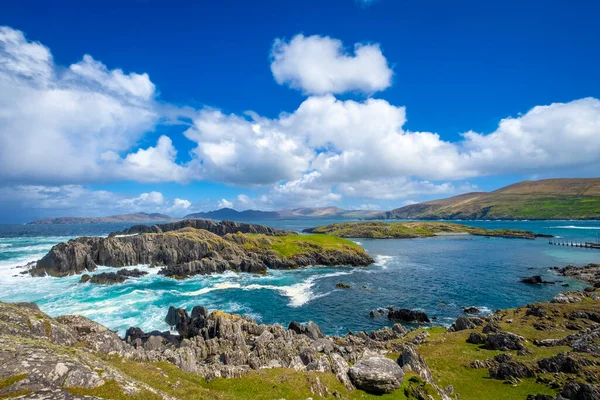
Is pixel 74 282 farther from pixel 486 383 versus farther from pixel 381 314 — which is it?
pixel 486 383

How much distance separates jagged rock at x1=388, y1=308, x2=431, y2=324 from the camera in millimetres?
57025

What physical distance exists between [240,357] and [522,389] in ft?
87.2

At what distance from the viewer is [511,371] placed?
27.8m

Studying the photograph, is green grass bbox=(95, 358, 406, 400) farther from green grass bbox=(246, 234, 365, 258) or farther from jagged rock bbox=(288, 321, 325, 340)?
green grass bbox=(246, 234, 365, 258)

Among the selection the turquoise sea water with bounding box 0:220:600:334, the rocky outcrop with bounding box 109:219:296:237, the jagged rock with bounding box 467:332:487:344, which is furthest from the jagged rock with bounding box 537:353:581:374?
the rocky outcrop with bounding box 109:219:296:237

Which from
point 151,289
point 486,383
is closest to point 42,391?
point 486,383

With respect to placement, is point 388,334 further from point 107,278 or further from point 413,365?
point 107,278

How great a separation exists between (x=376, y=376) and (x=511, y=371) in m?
14.7

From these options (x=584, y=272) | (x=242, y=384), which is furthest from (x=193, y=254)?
(x=584, y=272)

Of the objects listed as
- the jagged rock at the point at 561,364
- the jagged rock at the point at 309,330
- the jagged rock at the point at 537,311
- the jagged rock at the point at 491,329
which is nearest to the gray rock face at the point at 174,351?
the jagged rock at the point at 309,330

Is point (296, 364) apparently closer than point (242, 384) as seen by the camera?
No

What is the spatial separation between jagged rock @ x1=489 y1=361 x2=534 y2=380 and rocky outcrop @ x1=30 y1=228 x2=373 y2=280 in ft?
266

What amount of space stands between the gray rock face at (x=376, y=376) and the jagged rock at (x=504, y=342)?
61.9 feet

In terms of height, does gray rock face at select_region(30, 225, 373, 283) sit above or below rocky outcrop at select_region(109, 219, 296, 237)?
below
